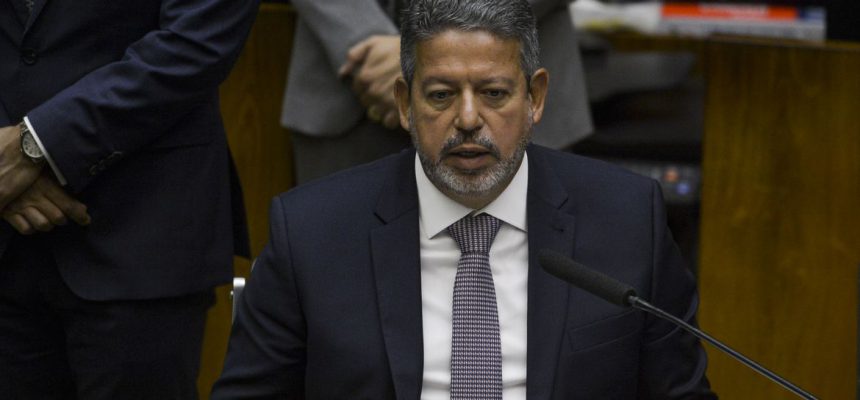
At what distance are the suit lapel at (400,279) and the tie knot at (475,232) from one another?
0.07m

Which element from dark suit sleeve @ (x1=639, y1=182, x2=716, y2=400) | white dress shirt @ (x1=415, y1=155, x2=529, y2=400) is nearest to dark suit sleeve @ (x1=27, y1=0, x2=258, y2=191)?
white dress shirt @ (x1=415, y1=155, x2=529, y2=400)

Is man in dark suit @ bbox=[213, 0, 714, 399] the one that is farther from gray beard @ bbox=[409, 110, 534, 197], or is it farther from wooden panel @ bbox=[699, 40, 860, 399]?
wooden panel @ bbox=[699, 40, 860, 399]

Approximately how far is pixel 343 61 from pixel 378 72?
0.38ft

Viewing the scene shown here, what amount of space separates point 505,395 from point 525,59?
556mm

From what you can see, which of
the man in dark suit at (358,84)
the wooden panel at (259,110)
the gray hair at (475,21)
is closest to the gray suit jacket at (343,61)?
the man in dark suit at (358,84)

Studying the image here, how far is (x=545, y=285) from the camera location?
7.68 ft

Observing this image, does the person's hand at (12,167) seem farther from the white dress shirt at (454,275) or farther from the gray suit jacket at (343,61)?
the gray suit jacket at (343,61)

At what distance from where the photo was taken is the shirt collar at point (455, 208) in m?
2.41

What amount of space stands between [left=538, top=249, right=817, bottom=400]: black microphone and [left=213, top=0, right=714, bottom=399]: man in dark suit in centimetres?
32

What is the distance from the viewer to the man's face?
2.30 meters

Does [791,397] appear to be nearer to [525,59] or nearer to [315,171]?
[315,171]

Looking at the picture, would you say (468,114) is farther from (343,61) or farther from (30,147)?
(343,61)

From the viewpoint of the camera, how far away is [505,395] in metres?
2.30

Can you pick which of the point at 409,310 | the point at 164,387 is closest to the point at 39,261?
the point at 164,387
